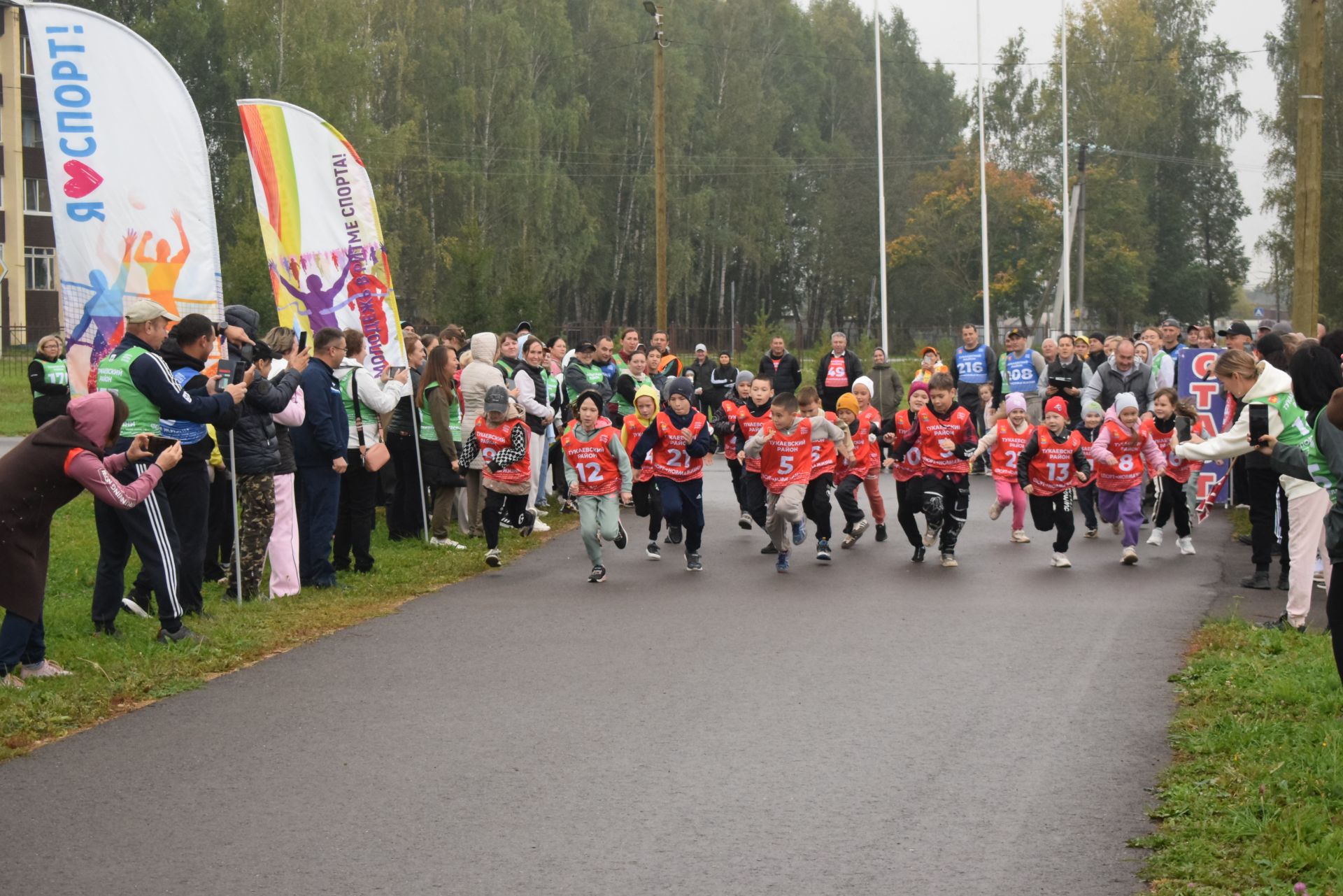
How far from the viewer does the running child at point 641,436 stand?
13766mm

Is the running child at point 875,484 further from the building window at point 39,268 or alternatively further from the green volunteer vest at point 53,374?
the building window at point 39,268

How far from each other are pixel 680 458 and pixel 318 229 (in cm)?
382

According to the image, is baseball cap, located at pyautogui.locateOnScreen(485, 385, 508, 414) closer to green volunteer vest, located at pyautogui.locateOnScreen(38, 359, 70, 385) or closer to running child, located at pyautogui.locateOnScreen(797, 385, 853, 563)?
running child, located at pyautogui.locateOnScreen(797, 385, 853, 563)

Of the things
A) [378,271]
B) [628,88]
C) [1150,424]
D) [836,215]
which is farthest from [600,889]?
[836,215]

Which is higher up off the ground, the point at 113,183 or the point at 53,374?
the point at 113,183

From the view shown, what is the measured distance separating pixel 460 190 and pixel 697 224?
13922 millimetres

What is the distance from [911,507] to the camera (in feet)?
45.8

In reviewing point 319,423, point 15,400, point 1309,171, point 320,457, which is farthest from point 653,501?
point 15,400

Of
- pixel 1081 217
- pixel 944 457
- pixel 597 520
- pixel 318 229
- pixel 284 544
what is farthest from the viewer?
pixel 1081 217

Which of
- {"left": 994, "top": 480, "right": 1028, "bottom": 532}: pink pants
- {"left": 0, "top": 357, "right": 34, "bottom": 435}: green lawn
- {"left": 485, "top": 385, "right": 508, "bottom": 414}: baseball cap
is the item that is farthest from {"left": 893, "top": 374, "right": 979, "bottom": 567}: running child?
{"left": 0, "top": 357, "right": 34, "bottom": 435}: green lawn

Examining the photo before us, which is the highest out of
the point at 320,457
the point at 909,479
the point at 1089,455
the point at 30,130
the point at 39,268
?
the point at 30,130

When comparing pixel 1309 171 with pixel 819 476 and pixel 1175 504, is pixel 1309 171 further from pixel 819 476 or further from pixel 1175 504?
pixel 819 476

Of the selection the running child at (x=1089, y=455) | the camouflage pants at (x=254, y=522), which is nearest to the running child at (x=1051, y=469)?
the running child at (x=1089, y=455)

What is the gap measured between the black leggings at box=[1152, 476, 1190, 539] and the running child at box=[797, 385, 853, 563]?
10.7 feet
